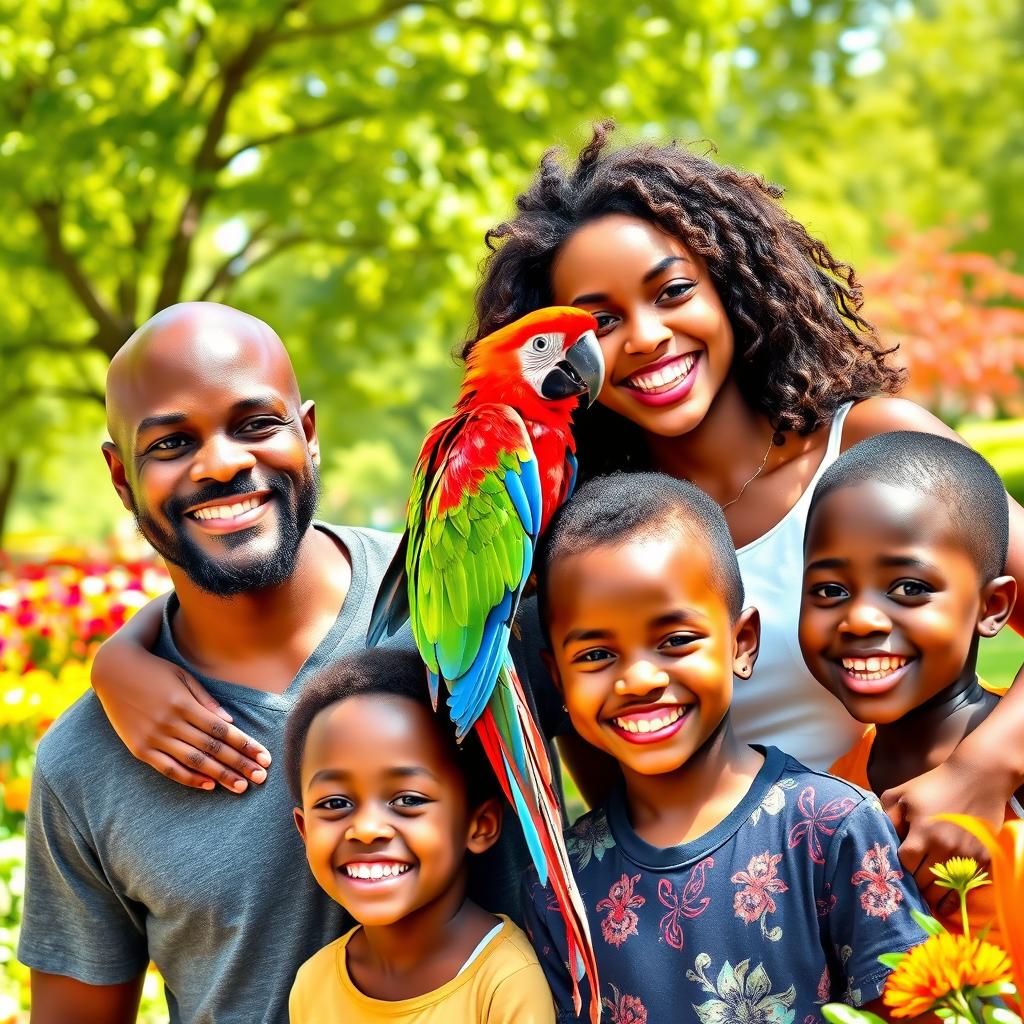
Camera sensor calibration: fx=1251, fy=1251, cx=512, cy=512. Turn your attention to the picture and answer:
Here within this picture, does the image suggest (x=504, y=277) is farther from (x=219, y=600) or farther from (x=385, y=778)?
(x=385, y=778)

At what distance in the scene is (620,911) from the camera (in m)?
1.76

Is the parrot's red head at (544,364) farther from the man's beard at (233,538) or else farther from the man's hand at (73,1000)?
the man's hand at (73,1000)

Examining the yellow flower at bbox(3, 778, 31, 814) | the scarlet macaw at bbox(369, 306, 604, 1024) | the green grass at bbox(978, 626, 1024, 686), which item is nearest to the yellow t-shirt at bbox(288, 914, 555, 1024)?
the scarlet macaw at bbox(369, 306, 604, 1024)

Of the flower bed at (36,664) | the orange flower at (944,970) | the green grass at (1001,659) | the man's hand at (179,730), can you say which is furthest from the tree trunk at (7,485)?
the orange flower at (944,970)

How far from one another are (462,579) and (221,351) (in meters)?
0.68

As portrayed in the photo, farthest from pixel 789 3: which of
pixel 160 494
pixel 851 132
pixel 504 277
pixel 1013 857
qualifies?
pixel 851 132

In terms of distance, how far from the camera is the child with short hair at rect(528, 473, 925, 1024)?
5.46 feet

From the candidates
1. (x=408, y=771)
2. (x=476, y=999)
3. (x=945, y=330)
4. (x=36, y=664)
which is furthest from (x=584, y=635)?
(x=945, y=330)

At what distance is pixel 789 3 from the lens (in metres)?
8.54

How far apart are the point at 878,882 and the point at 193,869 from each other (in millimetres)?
1194

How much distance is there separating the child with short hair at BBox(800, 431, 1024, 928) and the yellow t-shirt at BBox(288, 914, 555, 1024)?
1.96ft

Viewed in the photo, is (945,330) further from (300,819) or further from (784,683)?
(300,819)

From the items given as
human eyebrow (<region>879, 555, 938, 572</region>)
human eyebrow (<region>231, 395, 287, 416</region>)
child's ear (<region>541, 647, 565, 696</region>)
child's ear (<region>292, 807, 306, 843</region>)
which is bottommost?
child's ear (<region>292, 807, 306, 843</region>)

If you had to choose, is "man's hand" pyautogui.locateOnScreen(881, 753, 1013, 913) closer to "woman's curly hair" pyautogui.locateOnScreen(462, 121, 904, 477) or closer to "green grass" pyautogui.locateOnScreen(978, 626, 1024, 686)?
"woman's curly hair" pyautogui.locateOnScreen(462, 121, 904, 477)
